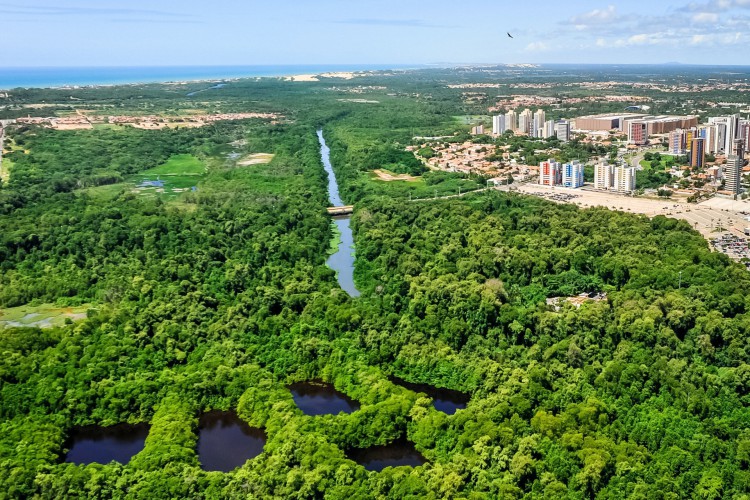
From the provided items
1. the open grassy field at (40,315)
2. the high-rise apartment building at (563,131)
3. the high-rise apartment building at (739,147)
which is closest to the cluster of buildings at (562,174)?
the high-rise apartment building at (739,147)

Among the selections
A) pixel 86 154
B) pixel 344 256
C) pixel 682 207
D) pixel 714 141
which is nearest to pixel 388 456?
pixel 344 256

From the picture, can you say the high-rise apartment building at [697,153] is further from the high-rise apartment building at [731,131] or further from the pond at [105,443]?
the pond at [105,443]

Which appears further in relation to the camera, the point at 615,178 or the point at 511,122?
the point at 511,122

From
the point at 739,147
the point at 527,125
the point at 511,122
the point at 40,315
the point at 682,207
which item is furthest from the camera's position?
the point at 511,122

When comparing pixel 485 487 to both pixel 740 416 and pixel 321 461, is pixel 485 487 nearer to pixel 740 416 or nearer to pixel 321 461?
pixel 321 461

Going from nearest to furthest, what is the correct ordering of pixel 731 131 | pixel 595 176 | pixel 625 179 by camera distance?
pixel 625 179, pixel 595 176, pixel 731 131

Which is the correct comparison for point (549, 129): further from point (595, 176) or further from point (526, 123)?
point (595, 176)

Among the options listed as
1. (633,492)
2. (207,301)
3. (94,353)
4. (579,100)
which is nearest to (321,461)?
(633,492)

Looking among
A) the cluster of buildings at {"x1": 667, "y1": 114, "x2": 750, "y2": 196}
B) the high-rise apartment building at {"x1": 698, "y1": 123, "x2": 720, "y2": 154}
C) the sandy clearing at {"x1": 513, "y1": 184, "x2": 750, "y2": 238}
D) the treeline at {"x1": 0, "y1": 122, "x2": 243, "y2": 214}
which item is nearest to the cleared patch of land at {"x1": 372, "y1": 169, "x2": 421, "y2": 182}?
the sandy clearing at {"x1": 513, "y1": 184, "x2": 750, "y2": 238}
